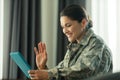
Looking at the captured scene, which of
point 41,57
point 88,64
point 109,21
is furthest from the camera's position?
point 109,21

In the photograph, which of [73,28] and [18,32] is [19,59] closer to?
[73,28]

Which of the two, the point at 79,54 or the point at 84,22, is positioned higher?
the point at 84,22

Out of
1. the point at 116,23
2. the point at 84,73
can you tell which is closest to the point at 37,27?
the point at 116,23

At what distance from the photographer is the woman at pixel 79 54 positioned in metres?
1.06

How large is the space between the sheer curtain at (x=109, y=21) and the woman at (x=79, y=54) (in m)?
1.90

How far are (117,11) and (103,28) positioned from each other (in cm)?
29

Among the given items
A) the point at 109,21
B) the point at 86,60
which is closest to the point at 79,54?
the point at 86,60

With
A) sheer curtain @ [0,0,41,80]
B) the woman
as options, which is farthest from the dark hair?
sheer curtain @ [0,0,41,80]

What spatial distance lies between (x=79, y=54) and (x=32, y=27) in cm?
234

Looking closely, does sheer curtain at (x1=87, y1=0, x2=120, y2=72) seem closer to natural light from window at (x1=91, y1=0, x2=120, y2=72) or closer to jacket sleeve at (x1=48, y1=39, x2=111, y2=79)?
natural light from window at (x1=91, y1=0, x2=120, y2=72)

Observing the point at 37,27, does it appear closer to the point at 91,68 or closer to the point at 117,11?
the point at 117,11

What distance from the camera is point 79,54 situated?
1.18 m

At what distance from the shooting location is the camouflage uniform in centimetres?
105

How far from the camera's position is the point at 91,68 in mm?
1036
